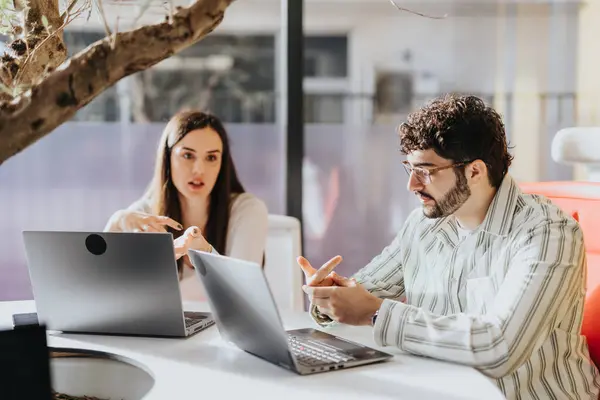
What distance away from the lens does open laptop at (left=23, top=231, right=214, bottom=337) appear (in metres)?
1.59

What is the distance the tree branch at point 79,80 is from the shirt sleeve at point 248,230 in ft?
5.11

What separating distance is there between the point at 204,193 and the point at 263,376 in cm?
138

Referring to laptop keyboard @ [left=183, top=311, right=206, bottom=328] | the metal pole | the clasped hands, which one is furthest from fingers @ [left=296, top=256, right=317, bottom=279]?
the metal pole

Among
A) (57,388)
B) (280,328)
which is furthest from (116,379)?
(280,328)

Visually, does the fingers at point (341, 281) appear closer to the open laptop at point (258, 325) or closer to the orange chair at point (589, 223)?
the open laptop at point (258, 325)

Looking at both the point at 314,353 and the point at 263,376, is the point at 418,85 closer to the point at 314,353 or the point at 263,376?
the point at 314,353

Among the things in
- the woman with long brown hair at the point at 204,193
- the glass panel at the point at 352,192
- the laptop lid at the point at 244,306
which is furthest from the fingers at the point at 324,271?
the glass panel at the point at 352,192

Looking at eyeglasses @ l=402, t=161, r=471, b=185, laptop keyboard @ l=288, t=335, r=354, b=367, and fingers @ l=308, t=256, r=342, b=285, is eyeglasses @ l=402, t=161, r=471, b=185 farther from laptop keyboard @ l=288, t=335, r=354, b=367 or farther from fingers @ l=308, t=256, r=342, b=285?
laptop keyboard @ l=288, t=335, r=354, b=367

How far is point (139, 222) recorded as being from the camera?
90.7 inches

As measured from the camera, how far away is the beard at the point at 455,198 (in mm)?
1828

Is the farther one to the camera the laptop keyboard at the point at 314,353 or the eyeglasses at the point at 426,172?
the eyeglasses at the point at 426,172

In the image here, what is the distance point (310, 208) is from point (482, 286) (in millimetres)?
1923

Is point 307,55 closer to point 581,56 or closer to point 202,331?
point 581,56

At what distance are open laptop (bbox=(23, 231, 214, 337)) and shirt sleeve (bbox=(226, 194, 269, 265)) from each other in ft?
3.09
